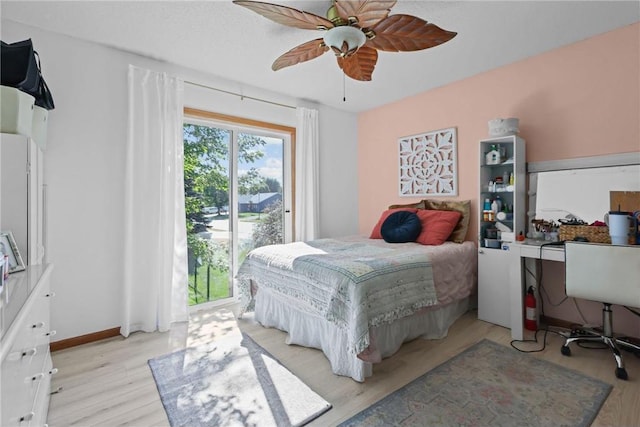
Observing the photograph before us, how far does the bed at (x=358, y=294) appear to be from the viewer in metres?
1.97

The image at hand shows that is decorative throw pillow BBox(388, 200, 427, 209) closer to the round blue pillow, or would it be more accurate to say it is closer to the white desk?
the round blue pillow

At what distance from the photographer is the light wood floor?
1.66 m

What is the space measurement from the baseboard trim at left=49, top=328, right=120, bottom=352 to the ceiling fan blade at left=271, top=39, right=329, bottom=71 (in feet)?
8.59

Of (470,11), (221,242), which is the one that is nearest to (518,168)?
(470,11)

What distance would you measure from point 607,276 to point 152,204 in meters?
3.49

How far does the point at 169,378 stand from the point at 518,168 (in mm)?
3291

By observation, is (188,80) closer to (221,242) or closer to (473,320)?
(221,242)

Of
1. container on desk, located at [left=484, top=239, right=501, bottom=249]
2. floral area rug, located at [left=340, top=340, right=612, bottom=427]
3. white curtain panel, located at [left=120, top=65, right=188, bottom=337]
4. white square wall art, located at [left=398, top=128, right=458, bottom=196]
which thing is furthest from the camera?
white square wall art, located at [left=398, top=128, right=458, bottom=196]

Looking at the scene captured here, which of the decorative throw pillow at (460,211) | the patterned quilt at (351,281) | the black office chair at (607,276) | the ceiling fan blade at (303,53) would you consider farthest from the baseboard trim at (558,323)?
the ceiling fan blade at (303,53)

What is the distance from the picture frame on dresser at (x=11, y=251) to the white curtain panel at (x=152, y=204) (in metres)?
1.14

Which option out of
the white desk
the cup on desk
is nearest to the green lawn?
the white desk

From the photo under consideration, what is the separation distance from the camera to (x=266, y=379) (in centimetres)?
198

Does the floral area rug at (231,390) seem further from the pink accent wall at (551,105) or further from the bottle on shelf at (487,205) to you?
the pink accent wall at (551,105)

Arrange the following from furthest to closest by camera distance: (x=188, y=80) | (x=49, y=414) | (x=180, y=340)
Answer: (x=188, y=80) < (x=180, y=340) < (x=49, y=414)
